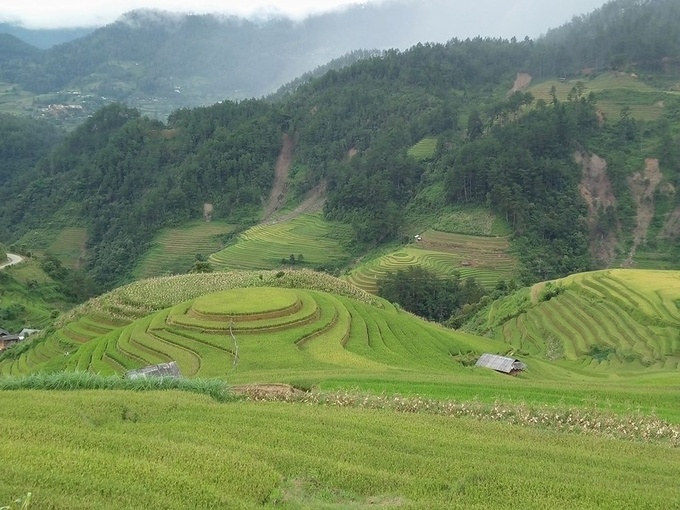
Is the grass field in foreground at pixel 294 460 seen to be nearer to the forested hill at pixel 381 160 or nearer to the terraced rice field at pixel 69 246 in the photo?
the forested hill at pixel 381 160

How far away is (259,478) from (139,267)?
189 ft

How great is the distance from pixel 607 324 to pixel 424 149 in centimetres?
4589

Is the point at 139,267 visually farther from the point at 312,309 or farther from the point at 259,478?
the point at 259,478

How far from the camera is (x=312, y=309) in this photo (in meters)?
22.7

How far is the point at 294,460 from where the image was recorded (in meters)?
7.02

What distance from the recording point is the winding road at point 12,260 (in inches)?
1939

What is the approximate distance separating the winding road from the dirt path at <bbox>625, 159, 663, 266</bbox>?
55.2 m

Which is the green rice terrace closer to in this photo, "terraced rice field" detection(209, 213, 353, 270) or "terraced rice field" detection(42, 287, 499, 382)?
"terraced rice field" detection(42, 287, 499, 382)

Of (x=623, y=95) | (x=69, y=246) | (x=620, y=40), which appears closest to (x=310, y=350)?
(x=69, y=246)

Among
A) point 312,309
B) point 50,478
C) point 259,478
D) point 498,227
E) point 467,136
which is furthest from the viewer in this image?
point 467,136

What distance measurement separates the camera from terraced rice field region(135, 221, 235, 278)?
58.6 metres

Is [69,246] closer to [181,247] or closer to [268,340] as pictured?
[181,247]

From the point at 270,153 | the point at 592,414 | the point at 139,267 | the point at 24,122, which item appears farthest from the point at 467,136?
the point at 24,122

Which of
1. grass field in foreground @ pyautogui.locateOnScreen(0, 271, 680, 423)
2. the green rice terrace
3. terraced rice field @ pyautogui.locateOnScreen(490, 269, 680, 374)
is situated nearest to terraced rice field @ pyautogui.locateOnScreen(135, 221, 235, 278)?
grass field in foreground @ pyautogui.locateOnScreen(0, 271, 680, 423)
